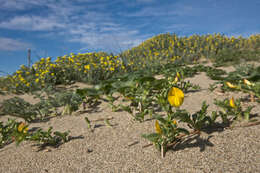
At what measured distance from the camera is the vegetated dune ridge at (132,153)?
119cm

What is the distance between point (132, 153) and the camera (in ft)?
4.72

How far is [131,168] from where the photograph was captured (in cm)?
127

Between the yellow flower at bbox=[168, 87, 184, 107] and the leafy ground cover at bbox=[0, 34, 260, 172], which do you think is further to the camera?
the leafy ground cover at bbox=[0, 34, 260, 172]

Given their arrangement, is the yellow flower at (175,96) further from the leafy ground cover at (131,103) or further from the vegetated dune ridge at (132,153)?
the vegetated dune ridge at (132,153)

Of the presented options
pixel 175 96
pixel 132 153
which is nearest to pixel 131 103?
pixel 132 153

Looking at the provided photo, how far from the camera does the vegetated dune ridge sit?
46.9 inches

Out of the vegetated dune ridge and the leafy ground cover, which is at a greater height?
the leafy ground cover

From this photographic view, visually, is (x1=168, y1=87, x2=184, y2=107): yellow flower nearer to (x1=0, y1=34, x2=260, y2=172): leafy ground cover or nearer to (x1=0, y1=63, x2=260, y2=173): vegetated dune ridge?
(x1=0, y1=34, x2=260, y2=172): leafy ground cover

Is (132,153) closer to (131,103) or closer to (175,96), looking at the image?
(175,96)

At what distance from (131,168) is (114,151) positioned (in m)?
0.28

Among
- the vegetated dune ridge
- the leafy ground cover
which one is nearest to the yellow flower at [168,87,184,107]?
the leafy ground cover

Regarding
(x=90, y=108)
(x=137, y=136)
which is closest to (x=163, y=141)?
(x=137, y=136)

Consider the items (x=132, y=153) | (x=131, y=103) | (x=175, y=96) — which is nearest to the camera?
(x=175, y=96)

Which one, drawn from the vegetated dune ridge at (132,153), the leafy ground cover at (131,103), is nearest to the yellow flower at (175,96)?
the leafy ground cover at (131,103)
